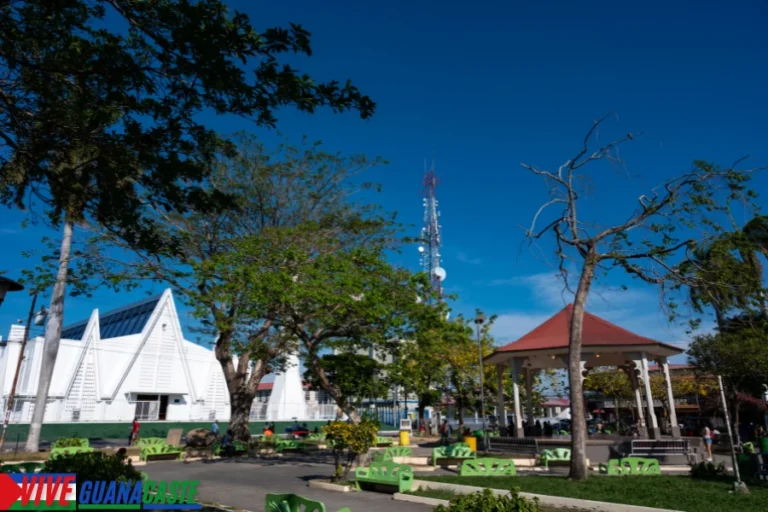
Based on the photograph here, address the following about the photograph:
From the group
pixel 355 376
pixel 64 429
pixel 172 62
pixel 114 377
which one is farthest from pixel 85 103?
pixel 114 377

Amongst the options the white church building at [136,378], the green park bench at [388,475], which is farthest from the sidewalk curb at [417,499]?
the white church building at [136,378]

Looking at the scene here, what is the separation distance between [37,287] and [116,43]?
1560cm

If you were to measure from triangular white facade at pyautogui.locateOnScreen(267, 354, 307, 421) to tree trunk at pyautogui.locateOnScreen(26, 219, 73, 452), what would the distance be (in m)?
27.7

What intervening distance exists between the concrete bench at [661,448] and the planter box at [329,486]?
984cm

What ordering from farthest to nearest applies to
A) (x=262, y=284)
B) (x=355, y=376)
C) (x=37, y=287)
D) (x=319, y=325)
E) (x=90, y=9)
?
(x=355, y=376) < (x=319, y=325) < (x=37, y=287) < (x=262, y=284) < (x=90, y=9)

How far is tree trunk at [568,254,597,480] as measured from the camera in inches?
502

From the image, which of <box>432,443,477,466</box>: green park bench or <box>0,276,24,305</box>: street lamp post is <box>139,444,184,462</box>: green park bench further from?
<box>0,276,24,305</box>: street lamp post

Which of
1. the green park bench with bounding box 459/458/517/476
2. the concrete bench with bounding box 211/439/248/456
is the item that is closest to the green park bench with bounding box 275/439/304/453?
the concrete bench with bounding box 211/439/248/456

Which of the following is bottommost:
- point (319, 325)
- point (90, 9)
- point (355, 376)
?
point (355, 376)

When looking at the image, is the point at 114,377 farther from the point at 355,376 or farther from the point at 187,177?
the point at 187,177

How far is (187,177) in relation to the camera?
7086 mm

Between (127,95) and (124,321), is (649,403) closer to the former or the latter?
(127,95)

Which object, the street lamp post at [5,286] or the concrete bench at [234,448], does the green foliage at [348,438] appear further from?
the concrete bench at [234,448]

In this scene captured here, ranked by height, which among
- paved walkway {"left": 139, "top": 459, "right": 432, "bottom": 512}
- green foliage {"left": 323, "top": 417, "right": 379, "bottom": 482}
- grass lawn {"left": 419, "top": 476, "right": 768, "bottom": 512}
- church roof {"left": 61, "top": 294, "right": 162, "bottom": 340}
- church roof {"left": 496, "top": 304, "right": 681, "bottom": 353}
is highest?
church roof {"left": 61, "top": 294, "right": 162, "bottom": 340}
